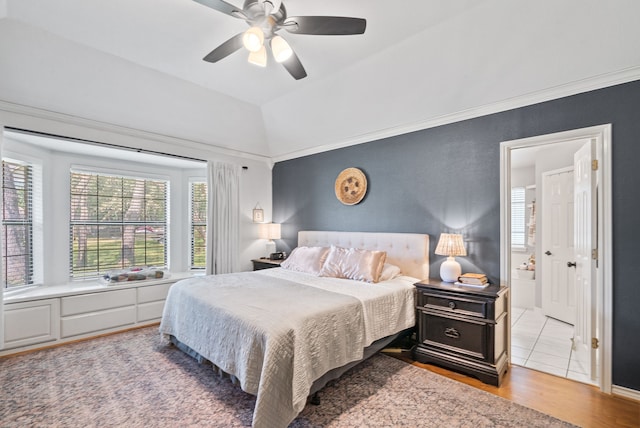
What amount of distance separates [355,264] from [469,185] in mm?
1536

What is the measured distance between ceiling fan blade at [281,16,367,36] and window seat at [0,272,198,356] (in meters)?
3.77

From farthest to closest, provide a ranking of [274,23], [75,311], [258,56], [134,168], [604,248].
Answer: [134,168]
[75,311]
[604,248]
[258,56]
[274,23]

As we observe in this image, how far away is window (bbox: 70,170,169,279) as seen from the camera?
4.23 meters

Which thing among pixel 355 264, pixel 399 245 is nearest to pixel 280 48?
pixel 355 264

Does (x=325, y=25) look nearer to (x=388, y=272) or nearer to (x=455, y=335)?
(x=388, y=272)

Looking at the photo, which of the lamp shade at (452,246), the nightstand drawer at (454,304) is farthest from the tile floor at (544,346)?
the lamp shade at (452,246)

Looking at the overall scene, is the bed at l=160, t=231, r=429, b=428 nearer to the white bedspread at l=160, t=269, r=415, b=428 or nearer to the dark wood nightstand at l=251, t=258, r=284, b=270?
the white bedspread at l=160, t=269, r=415, b=428

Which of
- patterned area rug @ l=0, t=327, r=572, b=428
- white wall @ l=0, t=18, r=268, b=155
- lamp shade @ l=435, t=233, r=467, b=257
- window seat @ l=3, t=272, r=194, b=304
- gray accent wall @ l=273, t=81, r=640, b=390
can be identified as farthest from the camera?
window seat @ l=3, t=272, r=194, b=304

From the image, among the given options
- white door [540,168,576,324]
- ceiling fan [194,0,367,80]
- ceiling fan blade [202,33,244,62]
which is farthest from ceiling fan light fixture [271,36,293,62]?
white door [540,168,576,324]

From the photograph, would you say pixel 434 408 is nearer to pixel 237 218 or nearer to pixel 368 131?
pixel 368 131

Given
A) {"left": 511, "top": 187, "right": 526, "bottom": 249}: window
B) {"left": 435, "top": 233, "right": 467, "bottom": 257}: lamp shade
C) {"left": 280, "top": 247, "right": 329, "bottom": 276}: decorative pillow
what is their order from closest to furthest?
{"left": 435, "top": 233, "right": 467, "bottom": 257}: lamp shade
{"left": 280, "top": 247, "right": 329, "bottom": 276}: decorative pillow
{"left": 511, "top": 187, "right": 526, "bottom": 249}: window

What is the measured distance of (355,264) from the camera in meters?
3.47

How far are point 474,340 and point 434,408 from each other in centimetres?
77

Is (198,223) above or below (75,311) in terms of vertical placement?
above
